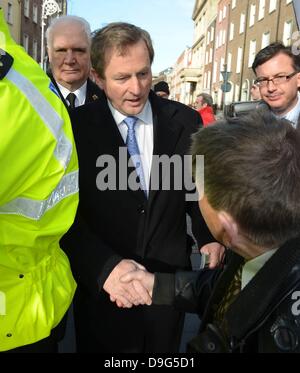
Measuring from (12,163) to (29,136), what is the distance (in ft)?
0.27

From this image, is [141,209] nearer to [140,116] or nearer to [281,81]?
[140,116]

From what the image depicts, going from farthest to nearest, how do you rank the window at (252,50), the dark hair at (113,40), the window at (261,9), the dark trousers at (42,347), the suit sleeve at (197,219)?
the window at (252,50), the window at (261,9), the suit sleeve at (197,219), the dark hair at (113,40), the dark trousers at (42,347)

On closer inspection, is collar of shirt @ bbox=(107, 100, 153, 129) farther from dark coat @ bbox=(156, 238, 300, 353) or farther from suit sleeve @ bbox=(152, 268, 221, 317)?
dark coat @ bbox=(156, 238, 300, 353)

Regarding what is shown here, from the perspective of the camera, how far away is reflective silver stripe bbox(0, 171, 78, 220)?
1.28 m

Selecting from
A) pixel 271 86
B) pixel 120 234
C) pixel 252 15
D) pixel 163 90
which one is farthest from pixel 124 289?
pixel 252 15

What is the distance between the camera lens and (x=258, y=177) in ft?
4.04

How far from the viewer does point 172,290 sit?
1854 millimetres

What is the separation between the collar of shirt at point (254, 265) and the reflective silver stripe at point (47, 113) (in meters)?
0.62

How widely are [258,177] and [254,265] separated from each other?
28 centimetres

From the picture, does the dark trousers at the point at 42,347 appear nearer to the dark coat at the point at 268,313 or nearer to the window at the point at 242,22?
the dark coat at the point at 268,313

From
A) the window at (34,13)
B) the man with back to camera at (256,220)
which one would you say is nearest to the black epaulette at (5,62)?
the man with back to camera at (256,220)

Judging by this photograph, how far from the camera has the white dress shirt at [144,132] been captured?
2252 mm

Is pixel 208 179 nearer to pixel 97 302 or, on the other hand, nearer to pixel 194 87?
pixel 97 302

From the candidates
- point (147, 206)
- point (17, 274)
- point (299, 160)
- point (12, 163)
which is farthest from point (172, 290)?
point (12, 163)
